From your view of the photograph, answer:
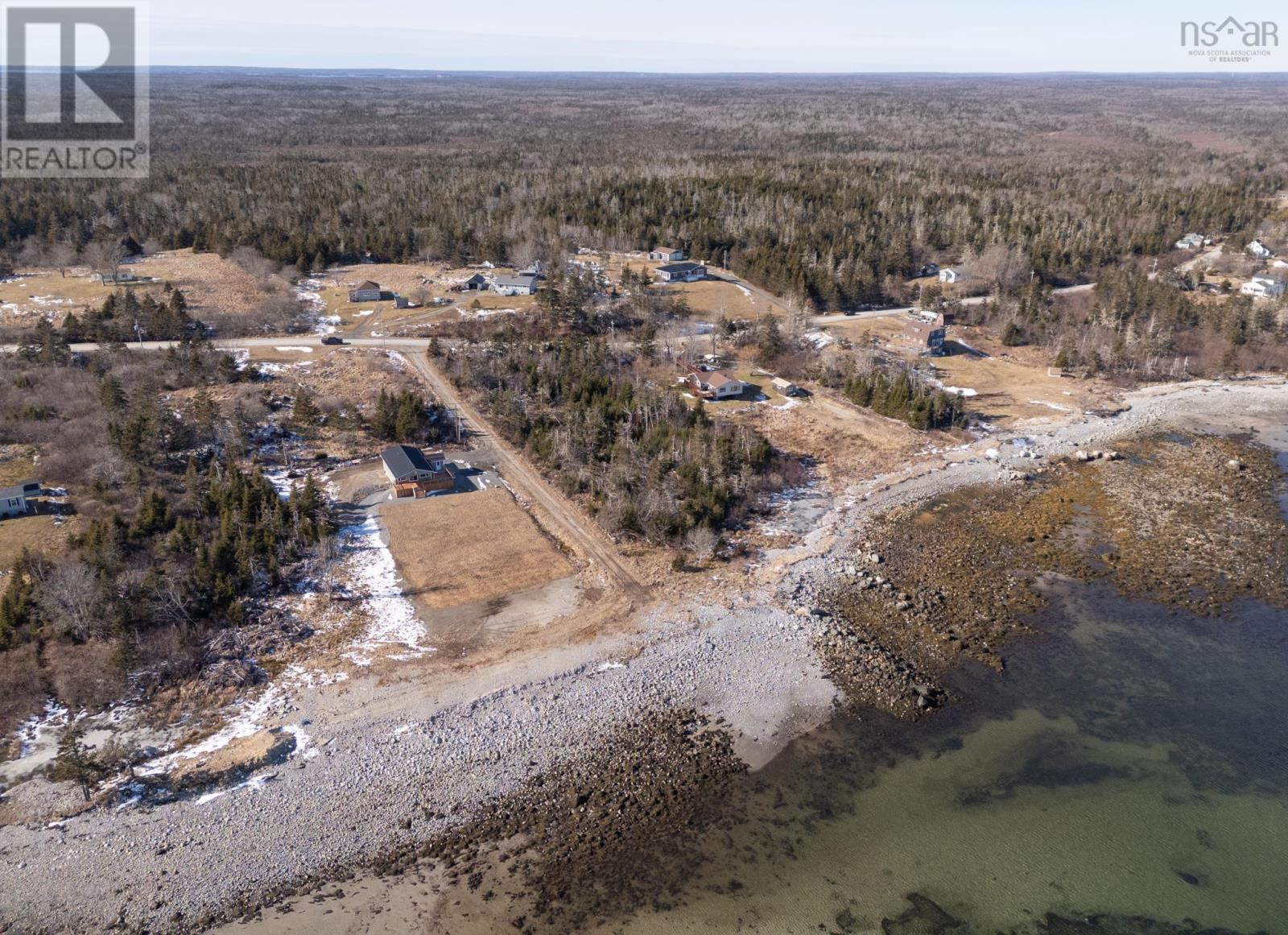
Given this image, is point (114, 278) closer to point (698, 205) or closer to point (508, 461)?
point (508, 461)

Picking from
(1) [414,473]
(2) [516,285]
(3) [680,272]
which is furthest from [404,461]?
(3) [680,272]

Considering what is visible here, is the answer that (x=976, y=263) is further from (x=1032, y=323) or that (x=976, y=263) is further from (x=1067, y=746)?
(x=1067, y=746)

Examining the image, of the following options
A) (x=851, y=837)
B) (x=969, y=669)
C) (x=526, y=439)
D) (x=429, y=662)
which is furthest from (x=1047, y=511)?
(x=429, y=662)

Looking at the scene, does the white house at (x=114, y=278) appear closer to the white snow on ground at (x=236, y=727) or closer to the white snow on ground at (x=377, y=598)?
the white snow on ground at (x=377, y=598)

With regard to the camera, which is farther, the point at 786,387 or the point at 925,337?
the point at 925,337

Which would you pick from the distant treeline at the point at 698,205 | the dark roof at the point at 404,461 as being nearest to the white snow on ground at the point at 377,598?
the dark roof at the point at 404,461

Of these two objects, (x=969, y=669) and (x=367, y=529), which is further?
(x=367, y=529)
